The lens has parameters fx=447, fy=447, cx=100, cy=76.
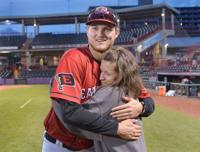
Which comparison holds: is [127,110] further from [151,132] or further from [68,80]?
[151,132]

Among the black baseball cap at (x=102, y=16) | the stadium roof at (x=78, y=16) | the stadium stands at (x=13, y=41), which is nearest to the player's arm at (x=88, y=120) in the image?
the black baseball cap at (x=102, y=16)

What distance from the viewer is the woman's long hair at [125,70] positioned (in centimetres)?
270

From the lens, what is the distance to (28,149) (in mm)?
9375

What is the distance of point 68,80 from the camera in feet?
9.14

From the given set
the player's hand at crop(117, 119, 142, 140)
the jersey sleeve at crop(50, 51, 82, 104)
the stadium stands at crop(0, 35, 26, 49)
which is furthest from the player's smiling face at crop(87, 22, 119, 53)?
the stadium stands at crop(0, 35, 26, 49)

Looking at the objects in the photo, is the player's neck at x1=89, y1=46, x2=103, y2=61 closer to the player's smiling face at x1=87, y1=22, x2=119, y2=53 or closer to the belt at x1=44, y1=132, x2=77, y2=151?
the player's smiling face at x1=87, y1=22, x2=119, y2=53

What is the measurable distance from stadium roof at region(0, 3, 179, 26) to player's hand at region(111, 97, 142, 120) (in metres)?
59.0

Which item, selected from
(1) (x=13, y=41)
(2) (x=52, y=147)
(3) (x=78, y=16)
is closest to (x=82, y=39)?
(3) (x=78, y=16)

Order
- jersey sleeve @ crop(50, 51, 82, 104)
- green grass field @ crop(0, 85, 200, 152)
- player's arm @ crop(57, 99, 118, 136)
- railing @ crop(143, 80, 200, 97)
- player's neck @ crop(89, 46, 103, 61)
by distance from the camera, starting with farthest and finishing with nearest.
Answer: railing @ crop(143, 80, 200, 97) → green grass field @ crop(0, 85, 200, 152) → player's neck @ crop(89, 46, 103, 61) → jersey sleeve @ crop(50, 51, 82, 104) → player's arm @ crop(57, 99, 118, 136)

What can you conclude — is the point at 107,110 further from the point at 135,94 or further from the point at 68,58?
the point at 68,58

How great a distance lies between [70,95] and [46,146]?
66 centimetres

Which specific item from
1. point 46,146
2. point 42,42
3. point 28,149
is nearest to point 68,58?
point 46,146

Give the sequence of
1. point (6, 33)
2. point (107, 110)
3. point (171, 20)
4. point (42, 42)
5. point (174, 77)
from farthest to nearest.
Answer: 1. point (6, 33)
2. point (42, 42)
3. point (171, 20)
4. point (174, 77)
5. point (107, 110)

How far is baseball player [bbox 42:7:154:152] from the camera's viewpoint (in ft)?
8.75
